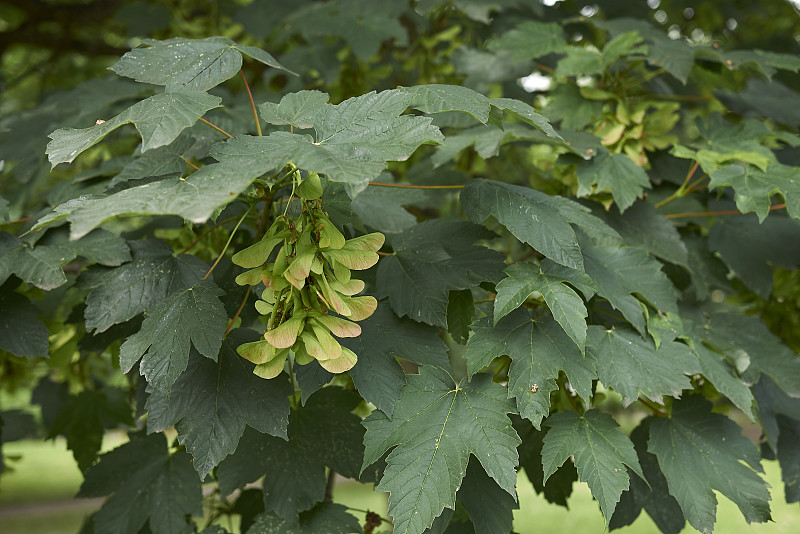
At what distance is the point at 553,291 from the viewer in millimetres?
1151

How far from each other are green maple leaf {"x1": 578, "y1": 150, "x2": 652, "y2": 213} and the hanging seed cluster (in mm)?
713

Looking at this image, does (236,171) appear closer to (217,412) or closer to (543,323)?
(217,412)

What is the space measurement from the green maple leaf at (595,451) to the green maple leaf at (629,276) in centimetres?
24

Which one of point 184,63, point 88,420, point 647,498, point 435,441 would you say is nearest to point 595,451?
point 435,441

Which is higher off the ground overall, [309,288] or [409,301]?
[309,288]

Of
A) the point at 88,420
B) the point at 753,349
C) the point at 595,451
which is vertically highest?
the point at 595,451

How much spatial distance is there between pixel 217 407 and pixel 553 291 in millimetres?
676

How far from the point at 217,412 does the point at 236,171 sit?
0.49 m

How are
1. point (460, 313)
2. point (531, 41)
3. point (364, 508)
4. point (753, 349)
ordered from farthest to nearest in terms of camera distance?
1. point (364, 508)
2. point (531, 41)
3. point (753, 349)
4. point (460, 313)

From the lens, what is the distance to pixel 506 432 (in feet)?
3.61

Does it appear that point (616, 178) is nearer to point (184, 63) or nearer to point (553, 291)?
point (553, 291)

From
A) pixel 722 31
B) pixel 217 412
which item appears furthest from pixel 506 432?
pixel 722 31

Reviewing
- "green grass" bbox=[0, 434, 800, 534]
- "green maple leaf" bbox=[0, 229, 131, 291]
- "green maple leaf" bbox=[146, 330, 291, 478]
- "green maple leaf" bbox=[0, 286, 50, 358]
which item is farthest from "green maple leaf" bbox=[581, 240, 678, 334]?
"green grass" bbox=[0, 434, 800, 534]

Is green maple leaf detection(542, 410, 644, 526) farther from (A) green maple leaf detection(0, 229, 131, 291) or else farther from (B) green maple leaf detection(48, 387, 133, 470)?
(B) green maple leaf detection(48, 387, 133, 470)
